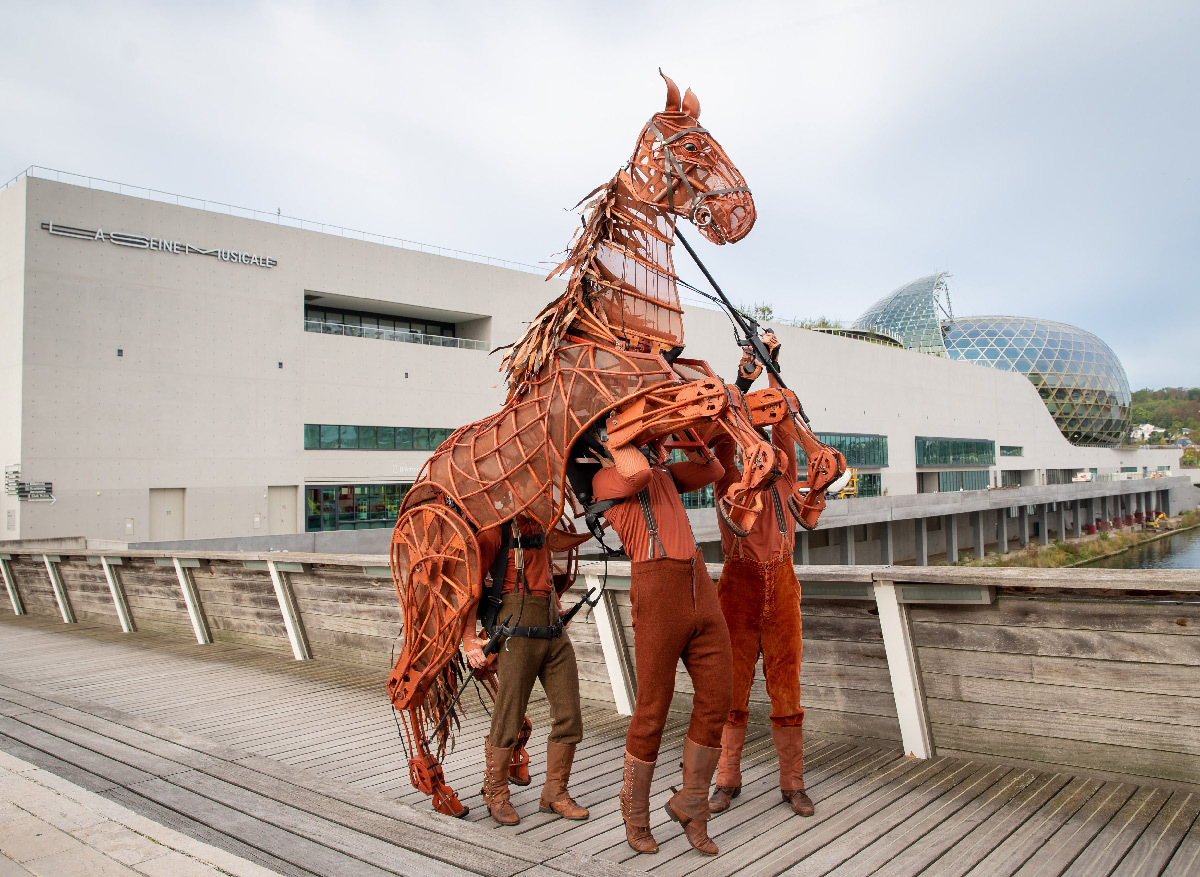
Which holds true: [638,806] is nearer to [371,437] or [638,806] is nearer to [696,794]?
[696,794]

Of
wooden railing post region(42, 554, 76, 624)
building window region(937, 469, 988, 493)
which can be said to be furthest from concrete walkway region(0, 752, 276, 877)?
building window region(937, 469, 988, 493)

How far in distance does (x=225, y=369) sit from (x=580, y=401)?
67.4 ft

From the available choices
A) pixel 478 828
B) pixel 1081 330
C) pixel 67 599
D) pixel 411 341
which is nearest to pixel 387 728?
pixel 478 828

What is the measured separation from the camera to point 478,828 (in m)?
2.63

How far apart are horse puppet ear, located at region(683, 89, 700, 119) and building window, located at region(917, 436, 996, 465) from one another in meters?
39.8

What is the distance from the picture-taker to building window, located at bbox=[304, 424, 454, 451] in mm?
22844

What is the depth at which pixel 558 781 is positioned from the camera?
3537 millimetres

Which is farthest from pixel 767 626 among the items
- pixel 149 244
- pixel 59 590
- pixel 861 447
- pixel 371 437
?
pixel 861 447

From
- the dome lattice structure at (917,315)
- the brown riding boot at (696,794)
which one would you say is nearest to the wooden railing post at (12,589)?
the brown riding boot at (696,794)

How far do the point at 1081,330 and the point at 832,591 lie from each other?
224 ft

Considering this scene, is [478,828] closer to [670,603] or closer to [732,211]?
[670,603]

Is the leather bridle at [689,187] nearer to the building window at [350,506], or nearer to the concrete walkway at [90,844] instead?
the concrete walkway at [90,844]

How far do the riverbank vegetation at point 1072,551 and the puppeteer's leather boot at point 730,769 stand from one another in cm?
2439

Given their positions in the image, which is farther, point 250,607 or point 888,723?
point 250,607
